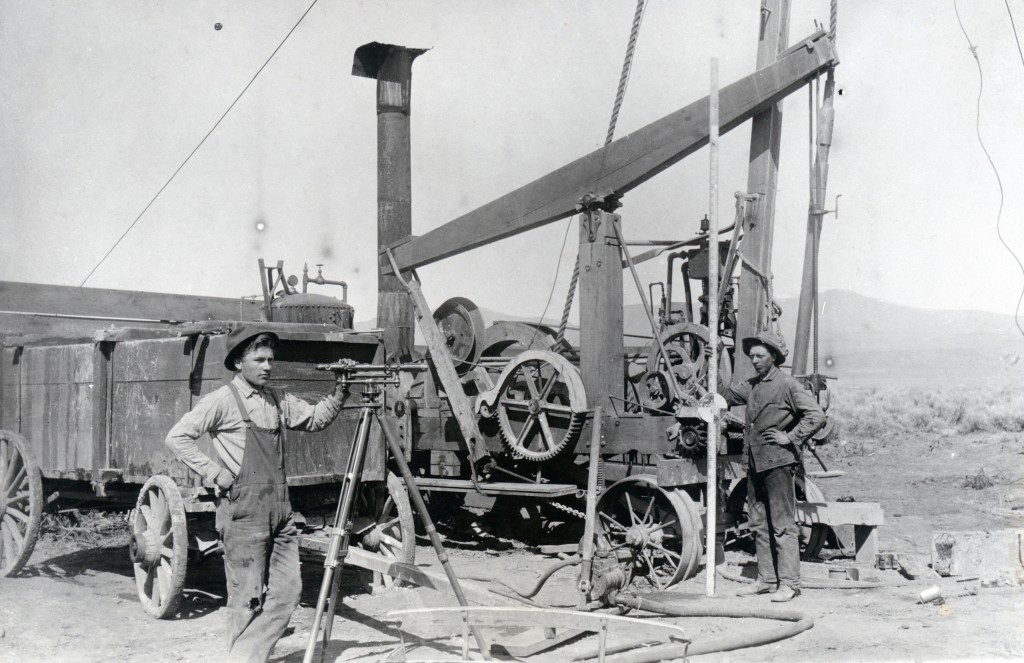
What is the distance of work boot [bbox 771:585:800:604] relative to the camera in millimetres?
6582

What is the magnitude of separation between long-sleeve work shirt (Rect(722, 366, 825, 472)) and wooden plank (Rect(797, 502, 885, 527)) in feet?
4.03

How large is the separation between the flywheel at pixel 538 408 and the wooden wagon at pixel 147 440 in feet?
4.52

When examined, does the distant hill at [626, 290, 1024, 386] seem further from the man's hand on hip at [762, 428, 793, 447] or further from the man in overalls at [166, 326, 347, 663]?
the man in overalls at [166, 326, 347, 663]

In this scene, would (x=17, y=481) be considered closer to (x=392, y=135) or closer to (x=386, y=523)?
(x=386, y=523)

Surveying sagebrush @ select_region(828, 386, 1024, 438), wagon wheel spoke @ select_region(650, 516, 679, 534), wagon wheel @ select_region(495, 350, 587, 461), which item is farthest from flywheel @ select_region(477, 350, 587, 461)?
sagebrush @ select_region(828, 386, 1024, 438)

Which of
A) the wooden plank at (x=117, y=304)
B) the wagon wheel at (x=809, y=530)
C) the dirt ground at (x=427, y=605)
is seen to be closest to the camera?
the dirt ground at (x=427, y=605)

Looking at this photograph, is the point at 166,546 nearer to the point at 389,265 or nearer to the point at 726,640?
the point at 726,640

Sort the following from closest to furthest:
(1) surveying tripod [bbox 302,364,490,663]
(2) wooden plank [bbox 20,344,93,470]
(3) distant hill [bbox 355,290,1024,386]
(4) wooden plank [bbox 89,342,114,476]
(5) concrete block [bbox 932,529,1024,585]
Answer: (1) surveying tripod [bbox 302,364,490,663], (5) concrete block [bbox 932,529,1024,585], (4) wooden plank [bbox 89,342,114,476], (2) wooden plank [bbox 20,344,93,470], (3) distant hill [bbox 355,290,1024,386]

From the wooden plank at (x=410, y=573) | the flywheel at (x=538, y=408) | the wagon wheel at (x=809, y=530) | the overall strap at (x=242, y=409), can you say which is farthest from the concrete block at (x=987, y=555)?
the overall strap at (x=242, y=409)

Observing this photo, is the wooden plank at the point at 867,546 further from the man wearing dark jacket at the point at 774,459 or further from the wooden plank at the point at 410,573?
the wooden plank at the point at 410,573

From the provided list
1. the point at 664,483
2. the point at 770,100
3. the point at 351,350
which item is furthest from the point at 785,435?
the point at 351,350

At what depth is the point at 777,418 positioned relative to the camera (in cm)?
693

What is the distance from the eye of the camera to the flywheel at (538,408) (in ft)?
25.7

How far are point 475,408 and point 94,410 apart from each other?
336 centimetres
